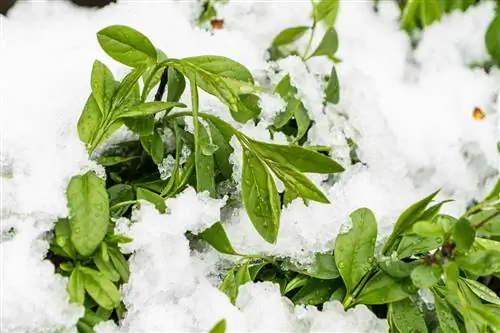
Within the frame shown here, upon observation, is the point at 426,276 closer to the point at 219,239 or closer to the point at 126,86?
the point at 219,239

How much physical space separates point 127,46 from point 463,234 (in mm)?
313

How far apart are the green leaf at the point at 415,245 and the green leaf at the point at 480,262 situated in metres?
0.04

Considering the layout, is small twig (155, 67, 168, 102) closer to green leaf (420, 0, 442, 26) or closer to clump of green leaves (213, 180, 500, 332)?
clump of green leaves (213, 180, 500, 332)

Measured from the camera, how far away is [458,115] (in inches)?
36.2

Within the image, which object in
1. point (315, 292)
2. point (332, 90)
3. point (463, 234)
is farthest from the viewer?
point (332, 90)

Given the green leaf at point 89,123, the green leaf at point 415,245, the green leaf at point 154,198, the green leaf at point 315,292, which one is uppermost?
the green leaf at point 89,123

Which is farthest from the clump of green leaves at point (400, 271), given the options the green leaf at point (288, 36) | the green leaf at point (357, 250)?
the green leaf at point (288, 36)

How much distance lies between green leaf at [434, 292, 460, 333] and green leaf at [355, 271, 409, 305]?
1.5 inches

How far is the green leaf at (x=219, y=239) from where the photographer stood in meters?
0.57

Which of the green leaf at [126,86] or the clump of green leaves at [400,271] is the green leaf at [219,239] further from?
the green leaf at [126,86]

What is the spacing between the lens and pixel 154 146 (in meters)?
0.59

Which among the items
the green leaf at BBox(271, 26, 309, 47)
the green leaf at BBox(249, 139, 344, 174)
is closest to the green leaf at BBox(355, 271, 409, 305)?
the green leaf at BBox(249, 139, 344, 174)

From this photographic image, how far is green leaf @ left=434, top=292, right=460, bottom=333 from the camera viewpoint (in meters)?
0.57

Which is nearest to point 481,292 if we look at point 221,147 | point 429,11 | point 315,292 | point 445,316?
point 445,316
